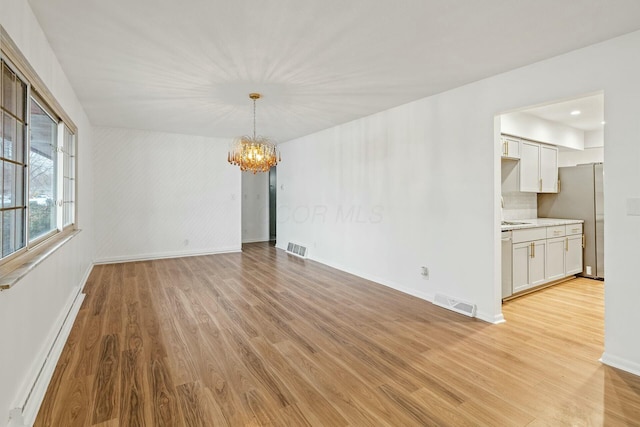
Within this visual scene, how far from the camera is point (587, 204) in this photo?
5004 mm

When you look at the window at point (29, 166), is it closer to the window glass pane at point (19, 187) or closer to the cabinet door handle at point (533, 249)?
the window glass pane at point (19, 187)

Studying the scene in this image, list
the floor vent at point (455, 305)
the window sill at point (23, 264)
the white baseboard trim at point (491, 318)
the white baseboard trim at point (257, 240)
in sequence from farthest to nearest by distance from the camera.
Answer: the white baseboard trim at point (257, 240)
the floor vent at point (455, 305)
the white baseboard trim at point (491, 318)
the window sill at point (23, 264)

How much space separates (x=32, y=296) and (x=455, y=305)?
385cm

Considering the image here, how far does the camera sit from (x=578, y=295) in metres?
4.18

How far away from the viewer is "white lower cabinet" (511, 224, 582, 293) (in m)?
3.98

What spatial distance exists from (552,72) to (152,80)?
13.0 feet

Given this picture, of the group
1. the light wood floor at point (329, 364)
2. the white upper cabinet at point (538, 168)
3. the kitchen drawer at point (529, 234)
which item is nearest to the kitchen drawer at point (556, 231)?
the kitchen drawer at point (529, 234)

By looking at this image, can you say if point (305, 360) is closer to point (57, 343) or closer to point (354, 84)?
point (57, 343)

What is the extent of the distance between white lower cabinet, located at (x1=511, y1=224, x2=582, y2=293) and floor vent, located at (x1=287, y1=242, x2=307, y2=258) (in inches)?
153

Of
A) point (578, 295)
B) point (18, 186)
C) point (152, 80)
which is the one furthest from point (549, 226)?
point (18, 186)

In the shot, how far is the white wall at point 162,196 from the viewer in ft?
19.6

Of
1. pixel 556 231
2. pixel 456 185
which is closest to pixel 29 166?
pixel 456 185

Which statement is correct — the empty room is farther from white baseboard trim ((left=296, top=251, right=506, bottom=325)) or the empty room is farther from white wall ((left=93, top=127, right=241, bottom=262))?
white wall ((left=93, top=127, right=241, bottom=262))

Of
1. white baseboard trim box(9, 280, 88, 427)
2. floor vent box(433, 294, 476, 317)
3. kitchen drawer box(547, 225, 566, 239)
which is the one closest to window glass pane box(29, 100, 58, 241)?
white baseboard trim box(9, 280, 88, 427)
